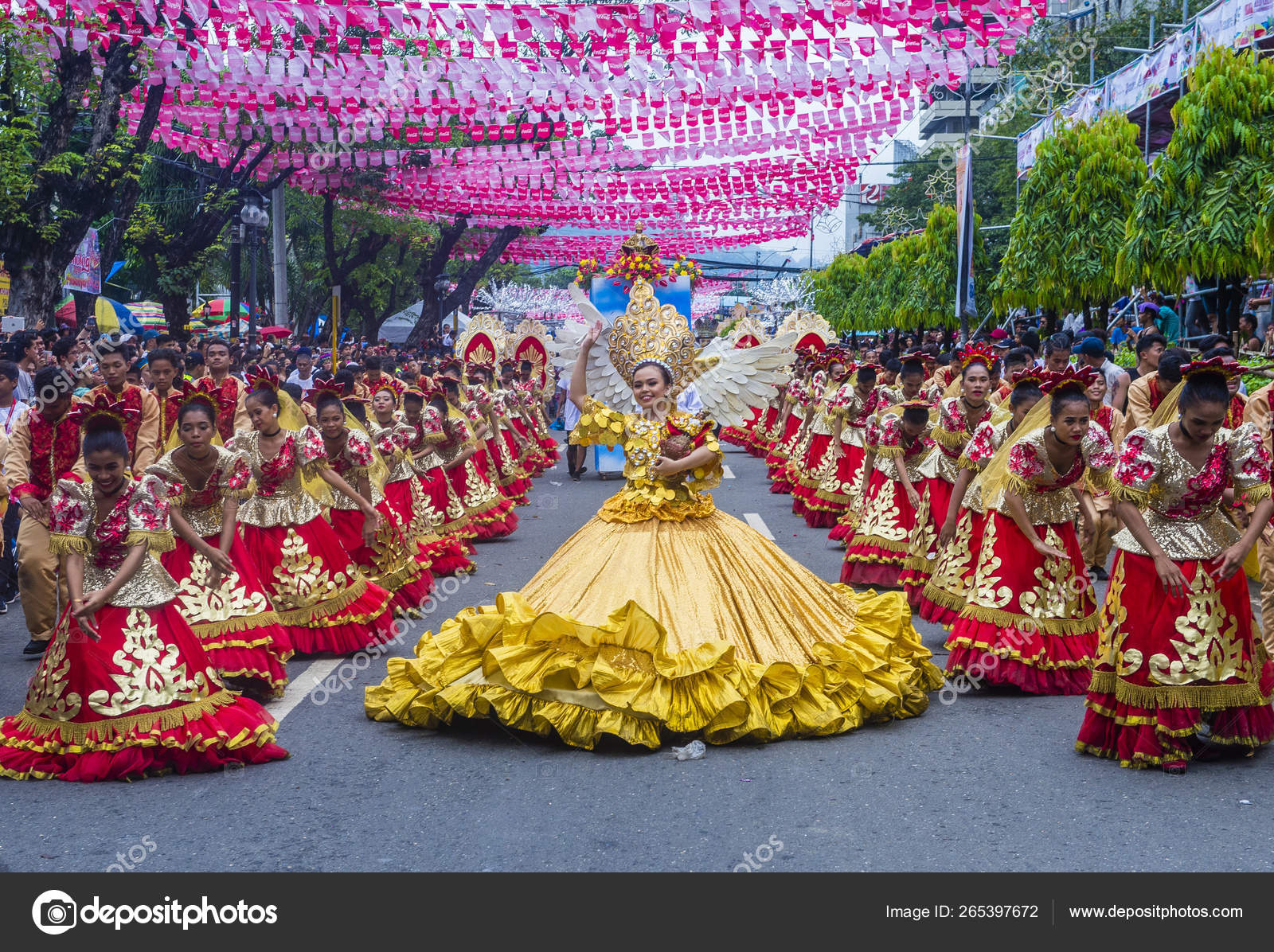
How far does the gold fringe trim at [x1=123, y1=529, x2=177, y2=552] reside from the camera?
18.5 feet

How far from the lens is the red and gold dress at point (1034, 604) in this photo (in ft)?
22.9

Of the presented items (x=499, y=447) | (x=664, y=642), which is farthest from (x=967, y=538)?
(x=499, y=447)

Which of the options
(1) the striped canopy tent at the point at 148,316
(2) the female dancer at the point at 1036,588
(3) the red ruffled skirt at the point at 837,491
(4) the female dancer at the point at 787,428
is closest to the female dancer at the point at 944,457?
(2) the female dancer at the point at 1036,588

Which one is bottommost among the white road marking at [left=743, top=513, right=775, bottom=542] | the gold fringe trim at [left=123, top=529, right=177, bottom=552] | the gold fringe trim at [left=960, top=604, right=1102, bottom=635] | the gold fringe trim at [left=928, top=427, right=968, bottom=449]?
the white road marking at [left=743, top=513, right=775, bottom=542]

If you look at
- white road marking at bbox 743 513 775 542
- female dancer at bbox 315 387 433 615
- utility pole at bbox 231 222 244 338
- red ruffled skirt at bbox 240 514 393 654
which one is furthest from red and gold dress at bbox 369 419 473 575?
utility pole at bbox 231 222 244 338

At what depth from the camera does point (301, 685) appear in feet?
24.2

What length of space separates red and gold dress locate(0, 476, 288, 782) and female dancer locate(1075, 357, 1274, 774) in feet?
12.7

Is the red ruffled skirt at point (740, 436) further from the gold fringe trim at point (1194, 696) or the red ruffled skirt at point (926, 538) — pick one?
the gold fringe trim at point (1194, 696)

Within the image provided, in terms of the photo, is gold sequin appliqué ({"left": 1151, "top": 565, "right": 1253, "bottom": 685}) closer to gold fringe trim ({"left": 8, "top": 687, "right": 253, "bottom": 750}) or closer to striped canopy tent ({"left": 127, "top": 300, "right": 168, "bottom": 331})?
gold fringe trim ({"left": 8, "top": 687, "right": 253, "bottom": 750})

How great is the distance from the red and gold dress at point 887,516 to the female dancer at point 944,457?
0.28m

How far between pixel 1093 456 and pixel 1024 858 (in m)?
2.69

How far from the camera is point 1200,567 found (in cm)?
560

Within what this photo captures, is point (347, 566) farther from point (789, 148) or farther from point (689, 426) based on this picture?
point (789, 148)

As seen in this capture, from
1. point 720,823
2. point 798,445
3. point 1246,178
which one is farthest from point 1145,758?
point 798,445
